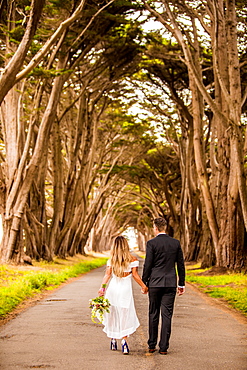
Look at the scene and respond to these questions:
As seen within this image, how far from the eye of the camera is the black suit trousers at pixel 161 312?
5.81 metres

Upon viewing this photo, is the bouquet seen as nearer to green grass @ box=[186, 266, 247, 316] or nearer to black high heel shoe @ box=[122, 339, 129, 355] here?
black high heel shoe @ box=[122, 339, 129, 355]

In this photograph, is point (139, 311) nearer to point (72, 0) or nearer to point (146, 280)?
point (146, 280)

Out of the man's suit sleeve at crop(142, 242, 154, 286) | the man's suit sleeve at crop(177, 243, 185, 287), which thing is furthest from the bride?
the man's suit sleeve at crop(177, 243, 185, 287)

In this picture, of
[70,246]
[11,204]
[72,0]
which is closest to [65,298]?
[11,204]

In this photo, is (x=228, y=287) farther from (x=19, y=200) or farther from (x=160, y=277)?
(x=19, y=200)

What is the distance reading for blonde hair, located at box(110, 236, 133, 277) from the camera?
6.02 meters

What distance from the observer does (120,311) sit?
5980mm

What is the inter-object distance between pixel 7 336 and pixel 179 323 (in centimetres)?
263

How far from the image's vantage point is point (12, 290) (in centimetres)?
1104

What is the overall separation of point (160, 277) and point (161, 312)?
39 centimetres

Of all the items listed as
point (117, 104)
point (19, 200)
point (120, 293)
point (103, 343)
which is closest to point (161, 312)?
point (120, 293)

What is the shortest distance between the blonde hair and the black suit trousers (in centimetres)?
39

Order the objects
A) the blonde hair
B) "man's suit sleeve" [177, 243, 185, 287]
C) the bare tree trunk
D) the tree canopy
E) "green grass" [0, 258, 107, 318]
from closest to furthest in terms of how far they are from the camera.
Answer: the blonde hair → "man's suit sleeve" [177, 243, 185, 287] → "green grass" [0, 258, 107, 318] → the tree canopy → the bare tree trunk

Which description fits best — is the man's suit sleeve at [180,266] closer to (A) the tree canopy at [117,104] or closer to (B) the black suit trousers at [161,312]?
(B) the black suit trousers at [161,312]
